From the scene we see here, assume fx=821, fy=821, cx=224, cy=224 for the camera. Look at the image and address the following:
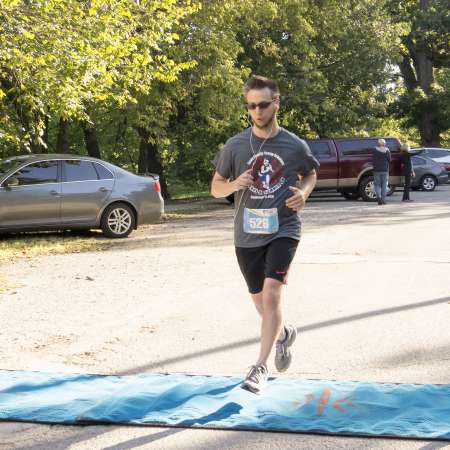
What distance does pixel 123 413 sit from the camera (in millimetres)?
4789

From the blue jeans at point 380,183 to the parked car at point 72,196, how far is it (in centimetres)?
824

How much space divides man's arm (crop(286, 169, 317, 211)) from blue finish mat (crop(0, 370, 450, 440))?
1.18m

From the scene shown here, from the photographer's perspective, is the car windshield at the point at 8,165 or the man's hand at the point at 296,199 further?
the car windshield at the point at 8,165

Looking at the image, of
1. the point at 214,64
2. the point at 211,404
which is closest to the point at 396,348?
the point at 211,404

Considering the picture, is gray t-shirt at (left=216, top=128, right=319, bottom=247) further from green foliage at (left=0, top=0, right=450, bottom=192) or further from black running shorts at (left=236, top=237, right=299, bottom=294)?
green foliage at (left=0, top=0, right=450, bottom=192)

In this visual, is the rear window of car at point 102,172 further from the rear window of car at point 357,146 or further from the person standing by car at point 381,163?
the rear window of car at point 357,146

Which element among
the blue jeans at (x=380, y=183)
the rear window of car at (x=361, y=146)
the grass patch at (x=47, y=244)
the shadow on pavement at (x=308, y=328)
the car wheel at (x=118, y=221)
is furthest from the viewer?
the rear window of car at (x=361, y=146)

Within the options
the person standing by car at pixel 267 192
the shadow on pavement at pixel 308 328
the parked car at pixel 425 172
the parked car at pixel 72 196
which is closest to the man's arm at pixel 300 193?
the person standing by car at pixel 267 192

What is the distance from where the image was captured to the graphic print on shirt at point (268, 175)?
5.09 meters

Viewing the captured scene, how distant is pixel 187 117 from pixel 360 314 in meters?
20.8

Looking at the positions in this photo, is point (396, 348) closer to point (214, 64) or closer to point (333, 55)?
point (214, 64)

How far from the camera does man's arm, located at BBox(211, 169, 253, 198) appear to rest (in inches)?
196

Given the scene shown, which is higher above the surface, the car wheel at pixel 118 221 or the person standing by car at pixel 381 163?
the person standing by car at pixel 381 163

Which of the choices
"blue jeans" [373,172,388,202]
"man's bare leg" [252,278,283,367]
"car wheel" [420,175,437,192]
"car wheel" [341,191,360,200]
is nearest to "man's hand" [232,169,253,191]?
"man's bare leg" [252,278,283,367]
